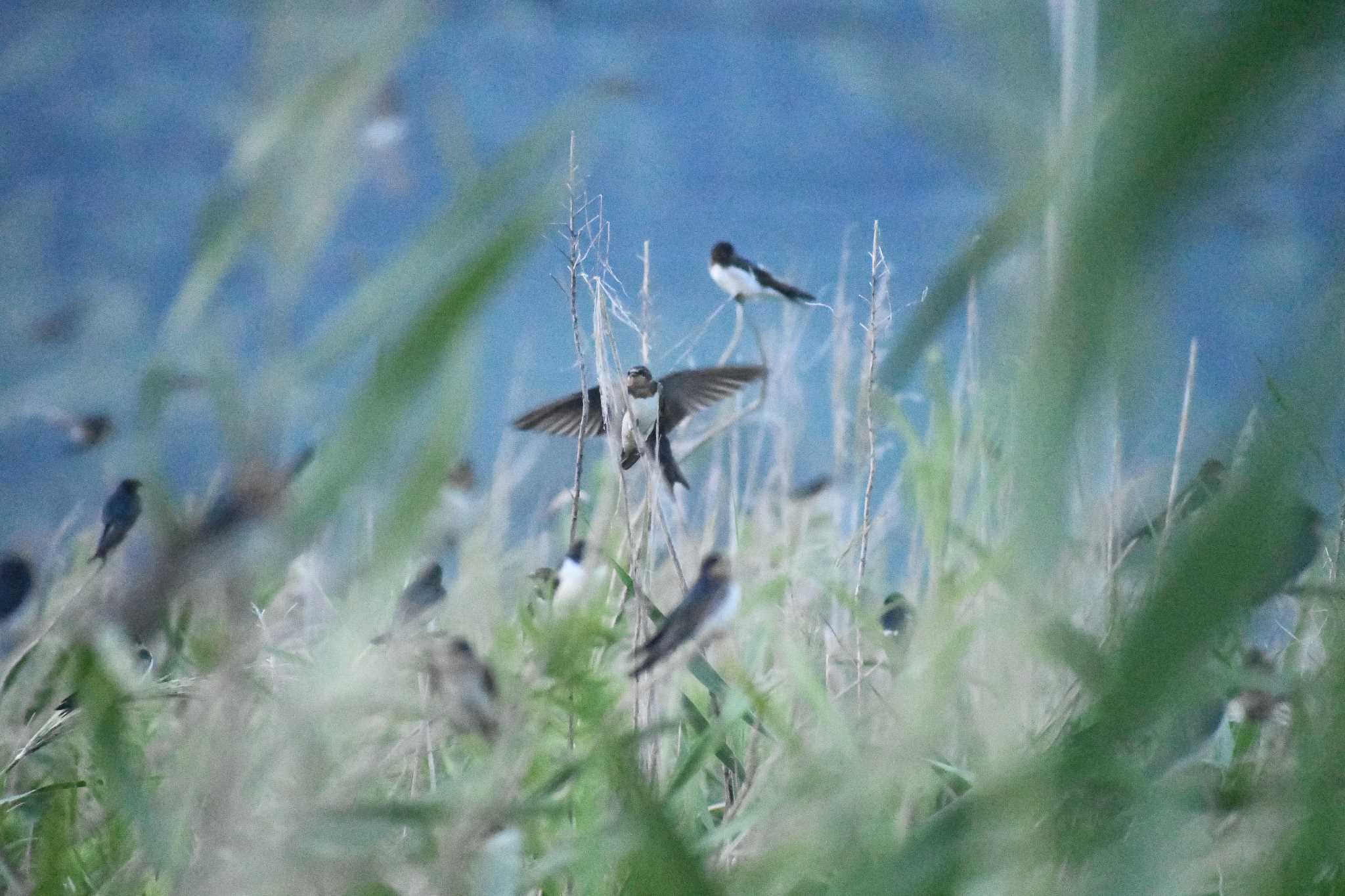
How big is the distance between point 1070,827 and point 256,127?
0.42m

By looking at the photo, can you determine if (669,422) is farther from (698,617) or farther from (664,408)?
(698,617)

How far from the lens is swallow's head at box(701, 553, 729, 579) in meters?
0.72

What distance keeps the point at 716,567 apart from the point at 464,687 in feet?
0.62

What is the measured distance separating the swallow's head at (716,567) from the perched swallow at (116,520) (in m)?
0.37

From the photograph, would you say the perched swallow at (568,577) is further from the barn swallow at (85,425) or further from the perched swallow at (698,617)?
the barn swallow at (85,425)

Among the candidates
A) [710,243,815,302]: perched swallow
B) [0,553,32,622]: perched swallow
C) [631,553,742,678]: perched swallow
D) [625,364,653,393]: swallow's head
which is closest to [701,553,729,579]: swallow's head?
[631,553,742,678]: perched swallow

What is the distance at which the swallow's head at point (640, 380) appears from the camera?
0.72 meters

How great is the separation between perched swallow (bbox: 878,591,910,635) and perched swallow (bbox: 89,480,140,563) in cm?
56

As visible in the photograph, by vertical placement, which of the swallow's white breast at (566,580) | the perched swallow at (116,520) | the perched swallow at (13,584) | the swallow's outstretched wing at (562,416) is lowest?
the swallow's white breast at (566,580)

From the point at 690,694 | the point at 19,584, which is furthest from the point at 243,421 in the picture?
the point at 19,584

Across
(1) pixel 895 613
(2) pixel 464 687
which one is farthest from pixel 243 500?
(1) pixel 895 613

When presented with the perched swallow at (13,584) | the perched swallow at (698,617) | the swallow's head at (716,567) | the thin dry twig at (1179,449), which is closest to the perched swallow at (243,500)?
the thin dry twig at (1179,449)

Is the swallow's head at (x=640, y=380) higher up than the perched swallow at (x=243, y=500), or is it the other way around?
the swallow's head at (x=640, y=380)

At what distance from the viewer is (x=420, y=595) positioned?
1.00 meters
